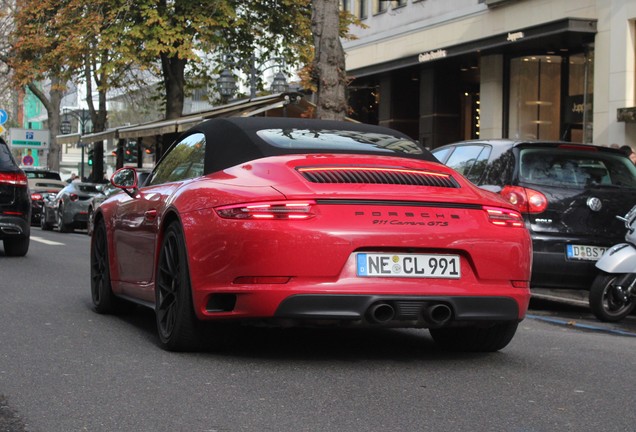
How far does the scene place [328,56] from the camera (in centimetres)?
2256

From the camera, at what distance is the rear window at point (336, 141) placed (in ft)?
23.3

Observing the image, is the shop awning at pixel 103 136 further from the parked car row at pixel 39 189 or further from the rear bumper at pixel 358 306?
the rear bumper at pixel 358 306

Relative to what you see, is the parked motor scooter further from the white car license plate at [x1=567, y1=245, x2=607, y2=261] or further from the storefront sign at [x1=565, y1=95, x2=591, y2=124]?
the storefront sign at [x1=565, y1=95, x2=591, y2=124]

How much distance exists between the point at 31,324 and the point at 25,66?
30280 mm

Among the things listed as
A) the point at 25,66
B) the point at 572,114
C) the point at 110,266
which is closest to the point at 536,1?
the point at 572,114

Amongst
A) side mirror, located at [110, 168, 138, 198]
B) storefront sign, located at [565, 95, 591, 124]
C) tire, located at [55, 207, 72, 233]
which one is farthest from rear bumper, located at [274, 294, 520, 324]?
tire, located at [55, 207, 72, 233]

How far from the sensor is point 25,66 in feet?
122

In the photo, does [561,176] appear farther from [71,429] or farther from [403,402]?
[71,429]

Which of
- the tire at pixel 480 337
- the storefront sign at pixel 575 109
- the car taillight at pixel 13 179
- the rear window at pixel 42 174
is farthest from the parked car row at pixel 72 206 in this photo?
the tire at pixel 480 337

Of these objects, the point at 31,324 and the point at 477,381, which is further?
the point at 31,324

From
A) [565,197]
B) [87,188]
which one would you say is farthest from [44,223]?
[565,197]

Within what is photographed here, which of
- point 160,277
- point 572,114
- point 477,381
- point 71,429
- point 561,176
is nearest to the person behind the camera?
point 71,429

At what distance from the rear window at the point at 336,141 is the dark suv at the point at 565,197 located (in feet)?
10.6

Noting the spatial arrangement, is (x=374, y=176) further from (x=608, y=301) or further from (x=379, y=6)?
(x=379, y=6)
